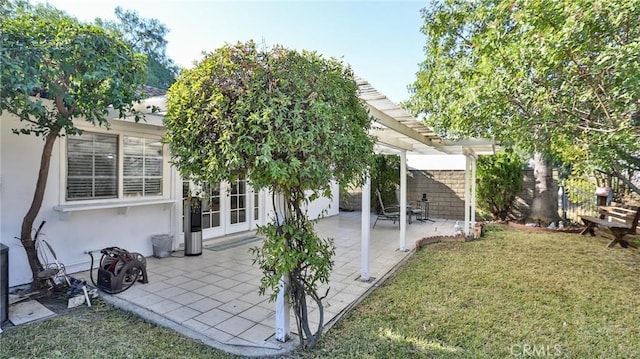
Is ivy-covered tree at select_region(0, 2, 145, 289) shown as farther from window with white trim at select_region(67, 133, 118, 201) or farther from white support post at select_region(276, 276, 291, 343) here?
white support post at select_region(276, 276, 291, 343)

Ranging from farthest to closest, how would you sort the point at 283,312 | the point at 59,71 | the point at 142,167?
the point at 142,167
the point at 59,71
the point at 283,312

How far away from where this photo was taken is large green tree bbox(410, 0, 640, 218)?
9.63ft

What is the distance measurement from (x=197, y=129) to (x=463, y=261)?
503cm

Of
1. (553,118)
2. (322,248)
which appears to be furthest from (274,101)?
(553,118)

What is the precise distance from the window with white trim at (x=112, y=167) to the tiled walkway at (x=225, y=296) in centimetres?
130

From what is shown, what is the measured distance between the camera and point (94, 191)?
16.1 feet

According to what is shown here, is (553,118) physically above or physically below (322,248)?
above

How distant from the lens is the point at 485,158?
1052cm

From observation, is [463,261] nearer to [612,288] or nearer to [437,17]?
[612,288]

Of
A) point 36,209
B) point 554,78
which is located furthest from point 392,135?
point 36,209

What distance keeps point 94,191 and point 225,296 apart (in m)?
2.76

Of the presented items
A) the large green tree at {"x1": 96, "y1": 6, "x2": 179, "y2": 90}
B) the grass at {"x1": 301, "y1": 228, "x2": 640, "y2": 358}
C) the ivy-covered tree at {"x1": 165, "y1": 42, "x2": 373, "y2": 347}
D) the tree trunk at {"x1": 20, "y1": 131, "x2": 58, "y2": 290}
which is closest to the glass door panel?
the tree trunk at {"x1": 20, "y1": 131, "x2": 58, "y2": 290}

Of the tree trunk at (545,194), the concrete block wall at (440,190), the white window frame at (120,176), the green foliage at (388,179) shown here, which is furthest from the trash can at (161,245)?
the tree trunk at (545,194)

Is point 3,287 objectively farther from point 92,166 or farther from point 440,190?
point 440,190
